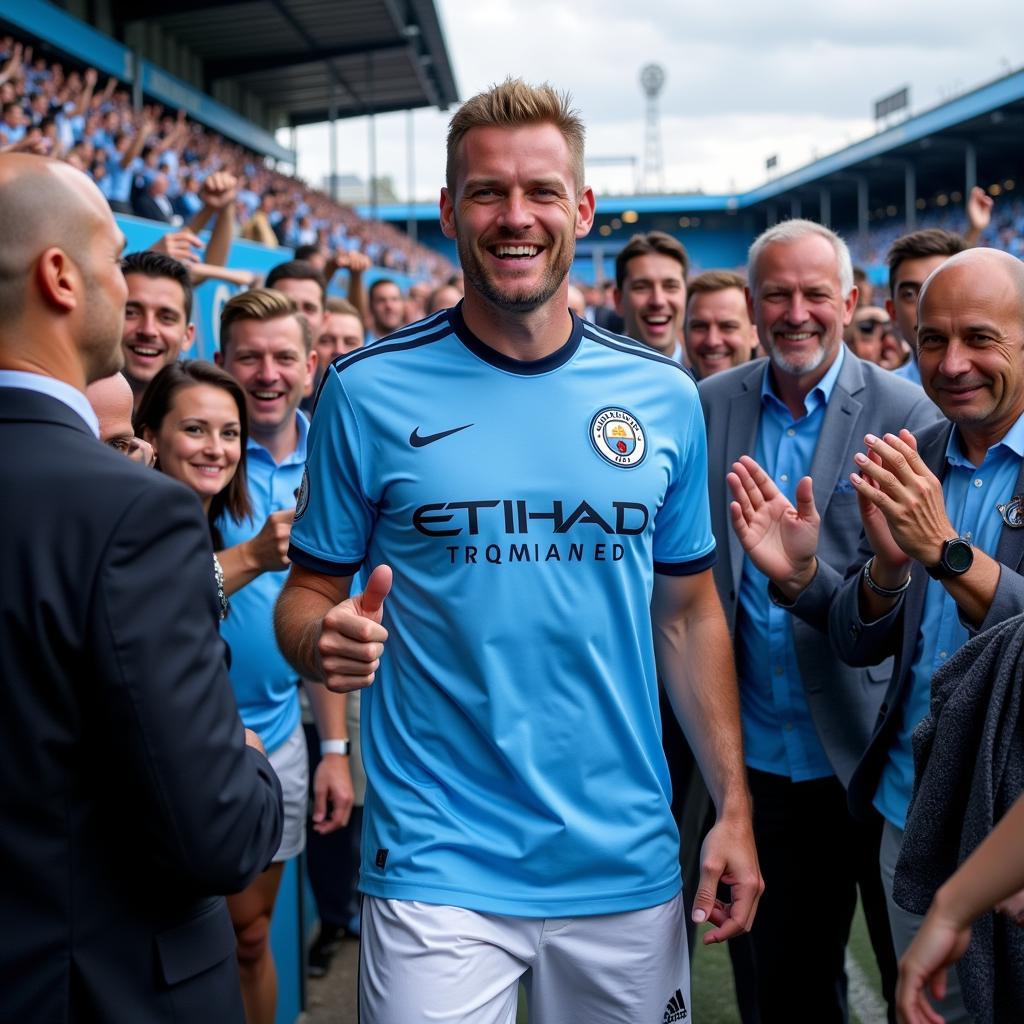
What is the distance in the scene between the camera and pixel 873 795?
10.2 feet

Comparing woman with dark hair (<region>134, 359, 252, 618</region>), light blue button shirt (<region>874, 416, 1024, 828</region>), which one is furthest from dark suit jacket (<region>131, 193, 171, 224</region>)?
light blue button shirt (<region>874, 416, 1024, 828</region>)

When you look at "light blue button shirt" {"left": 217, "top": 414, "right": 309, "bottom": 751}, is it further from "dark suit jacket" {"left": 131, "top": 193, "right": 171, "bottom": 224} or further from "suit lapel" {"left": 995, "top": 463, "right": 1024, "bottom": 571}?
"dark suit jacket" {"left": 131, "top": 193, "right": 171, "bottom": 224}

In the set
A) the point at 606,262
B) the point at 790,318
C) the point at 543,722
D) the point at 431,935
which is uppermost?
the point at 606,262

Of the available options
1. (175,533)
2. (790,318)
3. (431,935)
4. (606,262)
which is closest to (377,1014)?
(431,935)

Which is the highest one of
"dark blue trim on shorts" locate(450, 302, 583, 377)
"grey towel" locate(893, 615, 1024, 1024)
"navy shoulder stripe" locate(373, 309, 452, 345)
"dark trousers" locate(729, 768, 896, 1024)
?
"navy shoulder stripe" locate(373, 309, 452, 345)

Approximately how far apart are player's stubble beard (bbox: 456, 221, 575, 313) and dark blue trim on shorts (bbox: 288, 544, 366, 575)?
62 centimetres

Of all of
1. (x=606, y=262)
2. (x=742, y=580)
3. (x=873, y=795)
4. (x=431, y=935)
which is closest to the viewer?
(x=431, y=935)

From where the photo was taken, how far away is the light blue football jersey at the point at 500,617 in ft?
7.85

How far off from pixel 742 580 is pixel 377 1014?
1.72 metres

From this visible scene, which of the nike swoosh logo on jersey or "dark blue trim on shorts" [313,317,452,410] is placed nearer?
the nike swoosh logo on jersey

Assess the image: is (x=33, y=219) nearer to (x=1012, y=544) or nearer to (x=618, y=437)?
(x=618, y=437)

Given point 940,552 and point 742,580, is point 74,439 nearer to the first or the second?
point 940,552

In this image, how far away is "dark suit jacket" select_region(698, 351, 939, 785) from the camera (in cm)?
336

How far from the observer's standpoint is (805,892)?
3.57m
